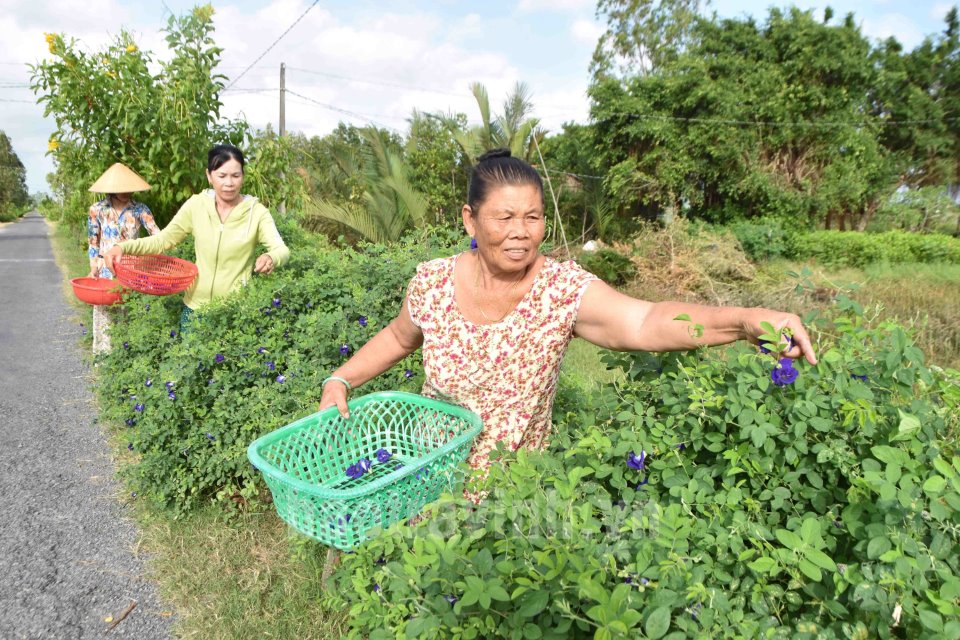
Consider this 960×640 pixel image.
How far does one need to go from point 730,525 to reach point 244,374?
2608mm

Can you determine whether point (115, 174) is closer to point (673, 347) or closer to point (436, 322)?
point (436, 322)

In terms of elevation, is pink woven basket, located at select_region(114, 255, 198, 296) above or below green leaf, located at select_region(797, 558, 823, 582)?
below

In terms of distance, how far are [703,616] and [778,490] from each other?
310 millimetres

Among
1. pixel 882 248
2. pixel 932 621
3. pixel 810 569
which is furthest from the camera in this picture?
pixel 882 248

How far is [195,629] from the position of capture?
7.88ft

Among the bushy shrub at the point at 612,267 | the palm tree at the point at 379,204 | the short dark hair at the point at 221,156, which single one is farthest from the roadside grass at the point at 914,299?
the palm tree at the point at 379,204

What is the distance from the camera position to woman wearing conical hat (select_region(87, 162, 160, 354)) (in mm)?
5176

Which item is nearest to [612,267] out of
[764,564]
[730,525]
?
[730,525]

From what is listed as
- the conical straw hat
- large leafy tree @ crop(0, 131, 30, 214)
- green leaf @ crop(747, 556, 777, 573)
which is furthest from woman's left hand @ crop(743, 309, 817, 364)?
large leafy tree @ crop(0, 131, 30, 214)

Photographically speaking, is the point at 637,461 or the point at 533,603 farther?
the point at 637,461

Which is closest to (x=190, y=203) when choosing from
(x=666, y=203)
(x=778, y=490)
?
(x=778, y=490)

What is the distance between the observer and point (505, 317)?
76.5 inches

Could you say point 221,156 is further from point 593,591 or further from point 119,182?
point 593,591

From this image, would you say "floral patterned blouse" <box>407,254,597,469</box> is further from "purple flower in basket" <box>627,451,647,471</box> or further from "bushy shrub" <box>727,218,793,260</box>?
"bushy shrub" <box>727,218,793,260</box>
